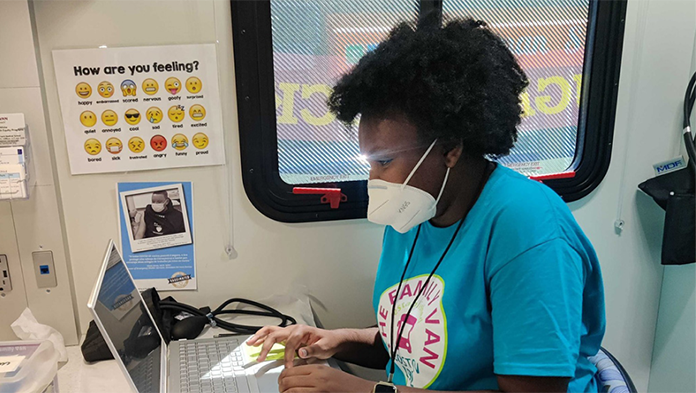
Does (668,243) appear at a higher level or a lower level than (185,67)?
lower

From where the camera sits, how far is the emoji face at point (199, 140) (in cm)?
136

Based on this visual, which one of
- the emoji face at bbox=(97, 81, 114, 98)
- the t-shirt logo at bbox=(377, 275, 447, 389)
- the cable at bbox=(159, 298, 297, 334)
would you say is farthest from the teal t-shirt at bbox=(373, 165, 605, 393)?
the emoji face at bbox=(97, 81, 114, 98)

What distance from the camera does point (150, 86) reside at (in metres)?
1.30

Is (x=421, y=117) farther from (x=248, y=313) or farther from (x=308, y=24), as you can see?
(x=248, y=313)

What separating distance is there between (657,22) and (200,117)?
1.44m

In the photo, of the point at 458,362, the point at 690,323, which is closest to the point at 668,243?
the point at 690,323

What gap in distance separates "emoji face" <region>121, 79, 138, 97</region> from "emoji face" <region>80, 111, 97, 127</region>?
100 mm

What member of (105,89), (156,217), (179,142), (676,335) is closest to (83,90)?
(105,89)

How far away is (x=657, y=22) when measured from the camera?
1.57 m

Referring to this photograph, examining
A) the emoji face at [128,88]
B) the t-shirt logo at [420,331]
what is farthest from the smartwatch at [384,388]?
the emoji face at [128,88]

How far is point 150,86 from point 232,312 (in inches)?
25.9

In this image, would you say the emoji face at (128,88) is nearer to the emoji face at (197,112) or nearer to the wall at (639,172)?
the emoji face at (197,112)

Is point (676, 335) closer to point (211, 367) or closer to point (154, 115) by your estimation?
point (211, 367)

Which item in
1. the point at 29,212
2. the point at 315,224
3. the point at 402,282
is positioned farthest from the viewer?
the point at 315,224
